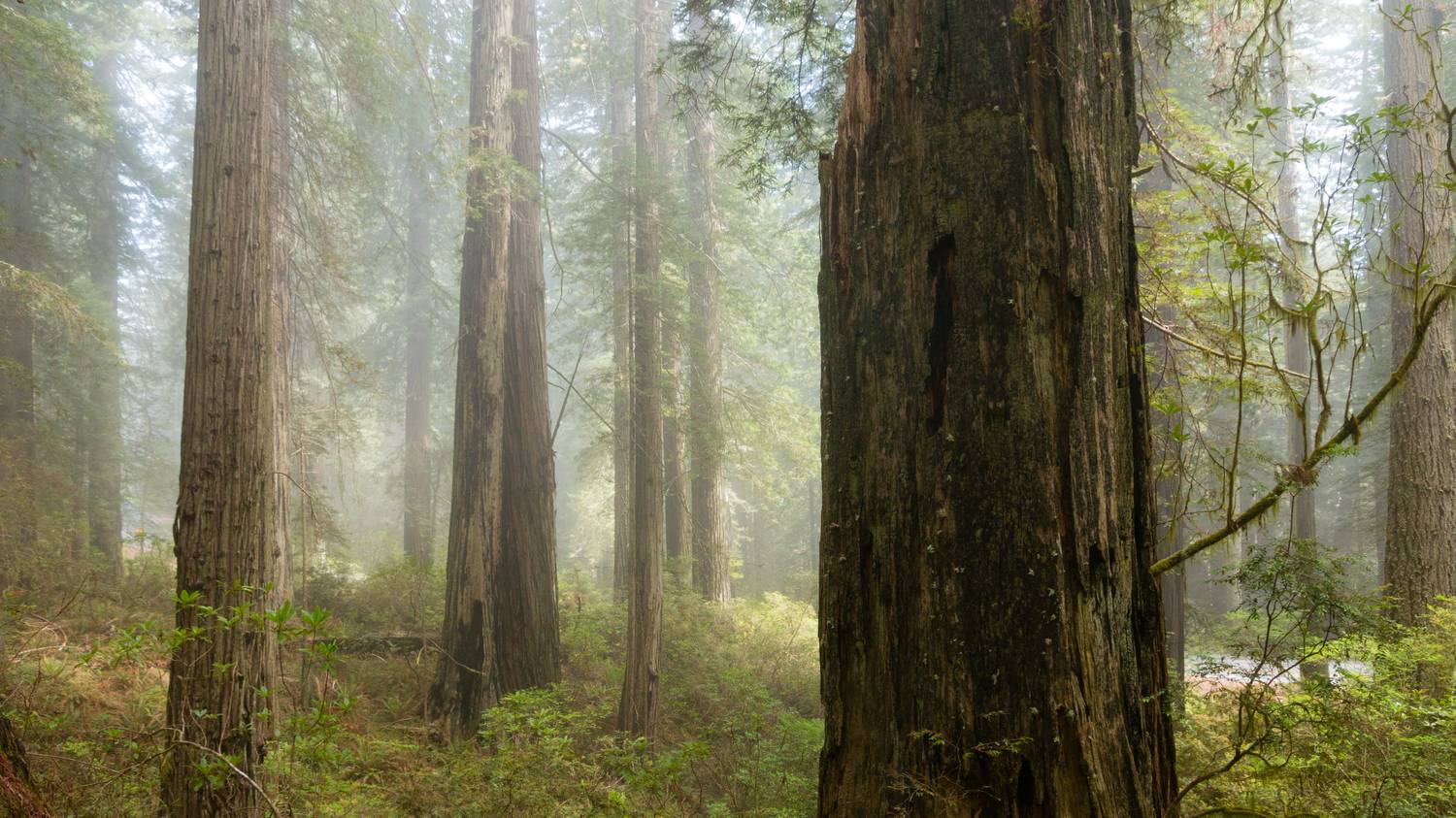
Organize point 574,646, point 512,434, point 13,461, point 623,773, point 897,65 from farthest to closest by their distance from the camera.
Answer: point 13,461 → point 574,646 → point 512,434 → point 623,773 → point 897,65

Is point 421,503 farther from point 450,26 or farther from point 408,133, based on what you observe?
point 450,26

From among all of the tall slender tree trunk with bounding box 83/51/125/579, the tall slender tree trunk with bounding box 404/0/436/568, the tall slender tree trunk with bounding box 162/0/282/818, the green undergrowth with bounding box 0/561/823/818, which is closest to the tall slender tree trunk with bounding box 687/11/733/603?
the green undergrowth with bounding box 0/561/823/818

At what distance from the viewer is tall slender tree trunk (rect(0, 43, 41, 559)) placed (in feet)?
34.3

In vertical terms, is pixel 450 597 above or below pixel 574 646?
above

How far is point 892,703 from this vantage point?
2.74 m

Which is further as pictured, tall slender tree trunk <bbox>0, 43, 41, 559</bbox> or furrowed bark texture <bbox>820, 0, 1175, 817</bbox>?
tall slender tree trunk <bbox>0, 43, 41, 559</bbox>

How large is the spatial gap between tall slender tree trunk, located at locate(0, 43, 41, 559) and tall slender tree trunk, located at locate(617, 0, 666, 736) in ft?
23.0

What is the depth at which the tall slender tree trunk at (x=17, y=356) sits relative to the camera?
10.5m

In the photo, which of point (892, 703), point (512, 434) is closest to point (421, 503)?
point (512, 434)

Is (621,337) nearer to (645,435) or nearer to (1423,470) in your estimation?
(645,435)

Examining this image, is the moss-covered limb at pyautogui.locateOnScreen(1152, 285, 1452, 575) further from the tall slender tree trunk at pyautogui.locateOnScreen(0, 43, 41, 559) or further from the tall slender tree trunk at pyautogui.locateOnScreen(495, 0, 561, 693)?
the tall slender tree trunk at pyautogui.locateOnScreen(0, 43, 41, 559)

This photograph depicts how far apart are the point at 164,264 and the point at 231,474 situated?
25.7 meters

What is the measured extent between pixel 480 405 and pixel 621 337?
4229 mm

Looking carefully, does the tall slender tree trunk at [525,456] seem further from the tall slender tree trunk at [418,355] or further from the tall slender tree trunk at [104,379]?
the tall slender tree trunk at [104,379]
